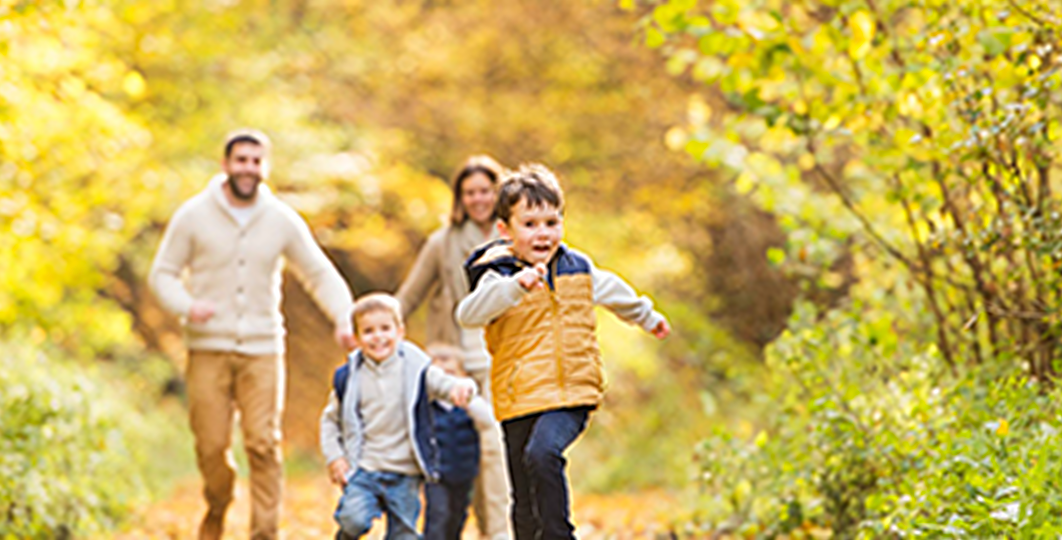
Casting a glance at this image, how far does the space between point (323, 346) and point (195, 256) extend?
36.3ft

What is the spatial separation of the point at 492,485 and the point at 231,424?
4.78 feet

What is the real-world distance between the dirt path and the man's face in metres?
2.89

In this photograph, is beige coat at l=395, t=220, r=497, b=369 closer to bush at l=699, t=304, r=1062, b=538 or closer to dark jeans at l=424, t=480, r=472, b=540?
dark jeans at l=424, t=480, r=472, b=540

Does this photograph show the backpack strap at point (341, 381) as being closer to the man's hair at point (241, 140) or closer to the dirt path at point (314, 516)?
the man's hair at point (241, 140)

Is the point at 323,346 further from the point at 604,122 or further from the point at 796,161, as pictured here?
the point at 796,161

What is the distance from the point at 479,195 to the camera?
831cm

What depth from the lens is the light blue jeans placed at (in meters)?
6.68

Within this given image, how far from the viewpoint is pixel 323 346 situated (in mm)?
19156

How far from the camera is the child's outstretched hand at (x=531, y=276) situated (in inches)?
215

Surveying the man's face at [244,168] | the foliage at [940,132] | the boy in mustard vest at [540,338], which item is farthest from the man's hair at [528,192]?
the man's face at [244,168]

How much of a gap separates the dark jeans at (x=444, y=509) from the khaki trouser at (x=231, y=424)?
42.2 inches

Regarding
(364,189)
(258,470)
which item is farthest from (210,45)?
(258,470)

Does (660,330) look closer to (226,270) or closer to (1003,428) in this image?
(1003,428)

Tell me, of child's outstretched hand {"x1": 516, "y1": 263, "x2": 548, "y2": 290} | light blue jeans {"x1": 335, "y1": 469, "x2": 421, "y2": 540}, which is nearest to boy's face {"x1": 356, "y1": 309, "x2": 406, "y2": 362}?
light blue jeans {"x1": 335, "y1": 469, "x2": 421, "y2": 540}
